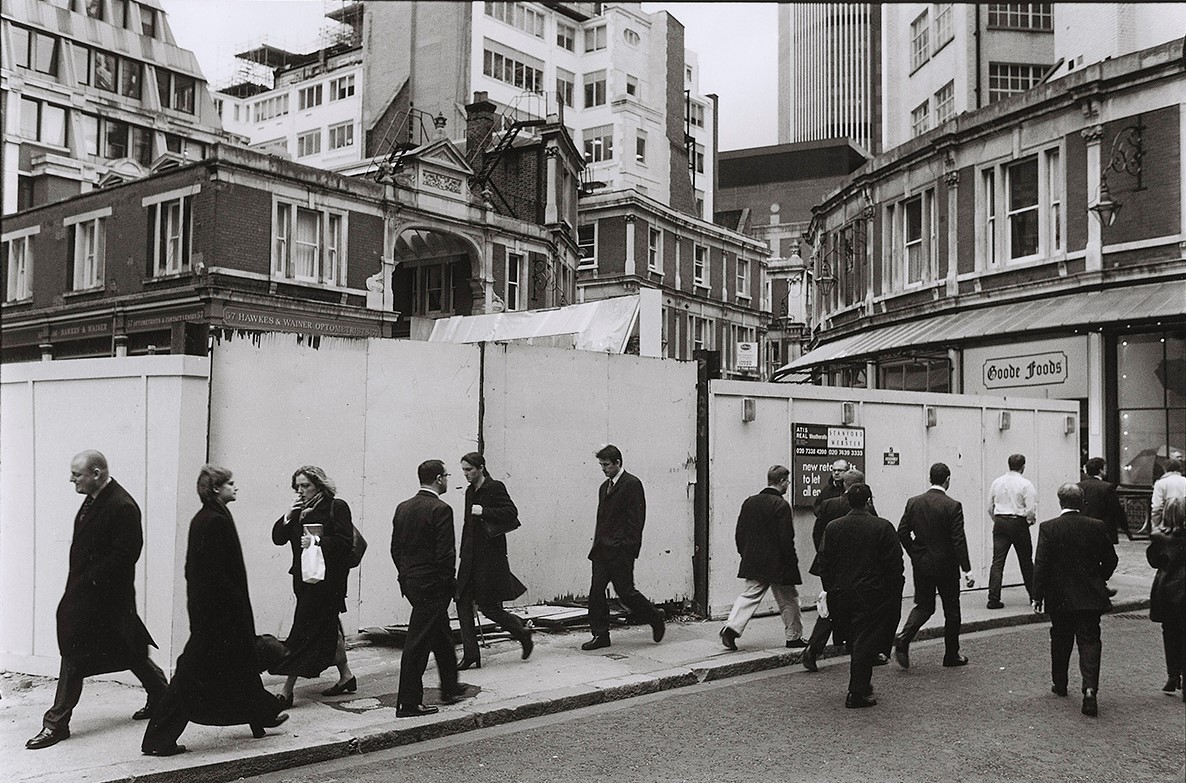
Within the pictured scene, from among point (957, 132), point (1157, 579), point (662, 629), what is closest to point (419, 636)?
point (662, 629)

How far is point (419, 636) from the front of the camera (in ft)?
25.3

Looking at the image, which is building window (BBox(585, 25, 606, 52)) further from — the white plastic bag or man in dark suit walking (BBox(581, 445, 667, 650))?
the white plastic bag

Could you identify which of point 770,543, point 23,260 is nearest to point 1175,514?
point 770,543

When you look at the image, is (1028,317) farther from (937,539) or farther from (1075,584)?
(1075,584)

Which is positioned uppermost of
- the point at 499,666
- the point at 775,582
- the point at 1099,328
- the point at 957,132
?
the point at 957,132

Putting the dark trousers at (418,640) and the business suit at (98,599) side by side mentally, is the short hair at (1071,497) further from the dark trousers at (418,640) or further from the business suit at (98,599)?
the business suit at (98,599)

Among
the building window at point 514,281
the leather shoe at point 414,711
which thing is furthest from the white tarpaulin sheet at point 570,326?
the building window at point 514,281

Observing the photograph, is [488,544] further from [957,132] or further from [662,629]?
[957,132]

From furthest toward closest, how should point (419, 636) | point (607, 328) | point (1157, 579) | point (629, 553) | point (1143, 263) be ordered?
point (1143, 263) → point (607, 328) → point (629, 553) → point (1157, 579) → point (419, 636)

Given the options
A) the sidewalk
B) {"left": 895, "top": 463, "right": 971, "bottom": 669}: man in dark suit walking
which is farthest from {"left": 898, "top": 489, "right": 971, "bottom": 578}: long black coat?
the sidewalk

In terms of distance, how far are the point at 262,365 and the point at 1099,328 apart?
57.3 feet

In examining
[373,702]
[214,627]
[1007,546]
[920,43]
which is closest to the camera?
[214,627]

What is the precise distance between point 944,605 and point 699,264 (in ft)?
149

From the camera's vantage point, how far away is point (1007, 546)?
13.3 m
